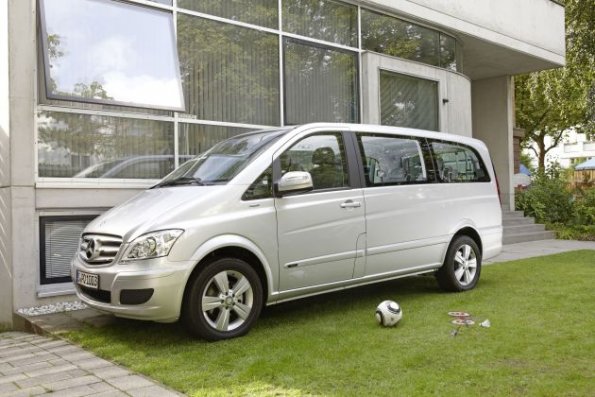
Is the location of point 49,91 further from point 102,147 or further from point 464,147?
point 464,147

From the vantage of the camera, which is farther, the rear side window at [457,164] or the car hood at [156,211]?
the rear side window at [457,164]

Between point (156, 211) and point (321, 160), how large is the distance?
5.77 ft

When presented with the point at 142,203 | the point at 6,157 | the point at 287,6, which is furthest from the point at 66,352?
the point at 287,6

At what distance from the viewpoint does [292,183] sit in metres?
5.19

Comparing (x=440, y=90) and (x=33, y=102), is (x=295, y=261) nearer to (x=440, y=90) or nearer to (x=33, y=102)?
(x=33, y=102)

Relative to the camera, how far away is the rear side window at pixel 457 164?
22.6 ft

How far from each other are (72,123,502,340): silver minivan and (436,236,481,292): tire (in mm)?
14

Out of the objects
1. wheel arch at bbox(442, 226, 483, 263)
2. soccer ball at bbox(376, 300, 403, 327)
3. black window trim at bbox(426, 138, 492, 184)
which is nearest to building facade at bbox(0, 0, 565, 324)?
black window trim at bbox(426, 138, 492, 184)

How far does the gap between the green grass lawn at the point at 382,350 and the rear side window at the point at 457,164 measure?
56.3 inches

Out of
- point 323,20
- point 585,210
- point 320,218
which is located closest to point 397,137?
point 320,218

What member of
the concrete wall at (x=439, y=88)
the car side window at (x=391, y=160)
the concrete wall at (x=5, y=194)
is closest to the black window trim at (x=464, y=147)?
the car side window at (x=391, y=160)

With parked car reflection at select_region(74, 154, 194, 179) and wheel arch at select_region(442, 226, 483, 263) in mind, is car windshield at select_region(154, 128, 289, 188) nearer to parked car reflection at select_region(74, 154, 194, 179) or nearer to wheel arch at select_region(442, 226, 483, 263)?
parked car reflection at select_region(74, 154, 194, 179)

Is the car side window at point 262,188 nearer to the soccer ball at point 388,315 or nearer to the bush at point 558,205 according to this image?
the soccer ball at point 388,315

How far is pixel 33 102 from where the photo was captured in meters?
6.52
